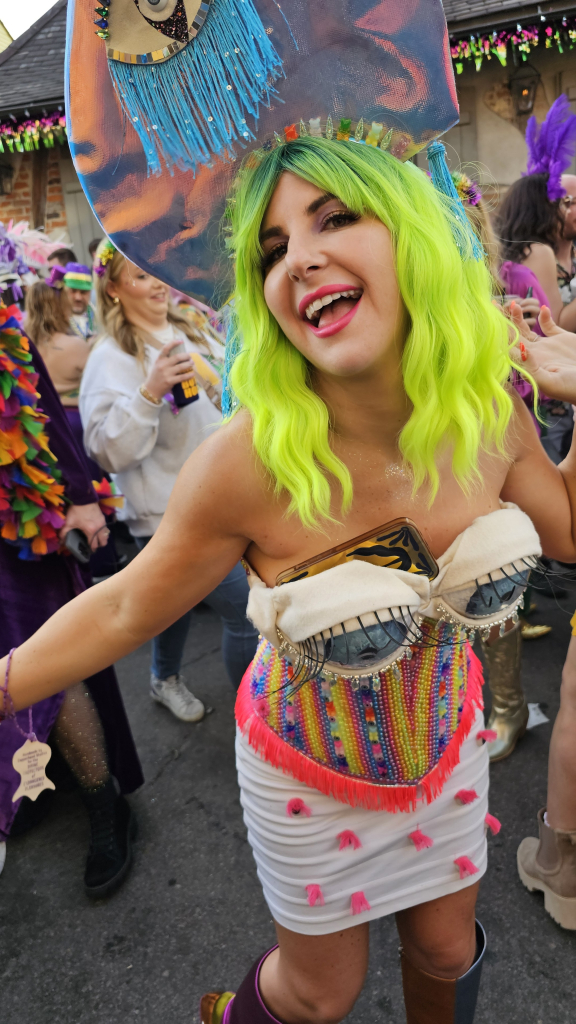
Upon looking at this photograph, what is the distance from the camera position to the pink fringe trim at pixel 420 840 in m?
1.32

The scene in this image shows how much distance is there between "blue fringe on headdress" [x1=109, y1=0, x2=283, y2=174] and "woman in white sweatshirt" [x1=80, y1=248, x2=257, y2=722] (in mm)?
1454

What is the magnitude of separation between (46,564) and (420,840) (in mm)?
1474

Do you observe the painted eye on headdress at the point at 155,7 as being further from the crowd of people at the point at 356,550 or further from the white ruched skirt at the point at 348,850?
the white ruched skirt at the point at 348,850


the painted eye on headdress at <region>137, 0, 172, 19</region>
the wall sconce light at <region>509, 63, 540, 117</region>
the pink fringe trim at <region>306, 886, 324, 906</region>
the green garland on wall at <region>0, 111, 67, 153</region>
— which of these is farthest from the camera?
the green garland on wall at <region>0, 111, 67, 153</region>

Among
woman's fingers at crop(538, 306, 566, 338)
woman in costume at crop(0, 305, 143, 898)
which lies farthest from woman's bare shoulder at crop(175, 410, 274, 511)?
woman in costume at crop(0, 305, 143, 898)

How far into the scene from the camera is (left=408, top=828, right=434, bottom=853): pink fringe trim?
1316mm

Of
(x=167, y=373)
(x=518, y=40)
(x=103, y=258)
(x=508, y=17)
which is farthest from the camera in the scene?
(x=518, y=40)

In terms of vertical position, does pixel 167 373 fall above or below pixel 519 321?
below

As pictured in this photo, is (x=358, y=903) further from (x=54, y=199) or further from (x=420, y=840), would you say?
(x=54, y=199)

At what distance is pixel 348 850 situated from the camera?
50.9 inches

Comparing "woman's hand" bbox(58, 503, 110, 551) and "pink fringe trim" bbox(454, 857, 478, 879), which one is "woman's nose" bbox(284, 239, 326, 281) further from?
"woman's hand" bbox(58, 503, 110, 551)

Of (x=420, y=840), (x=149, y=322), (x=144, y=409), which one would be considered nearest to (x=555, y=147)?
(x=149, y=322)

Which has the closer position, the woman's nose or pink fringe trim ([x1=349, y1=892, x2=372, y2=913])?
the woman's nose

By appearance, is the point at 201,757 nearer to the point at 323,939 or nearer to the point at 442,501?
the point at 323,939
